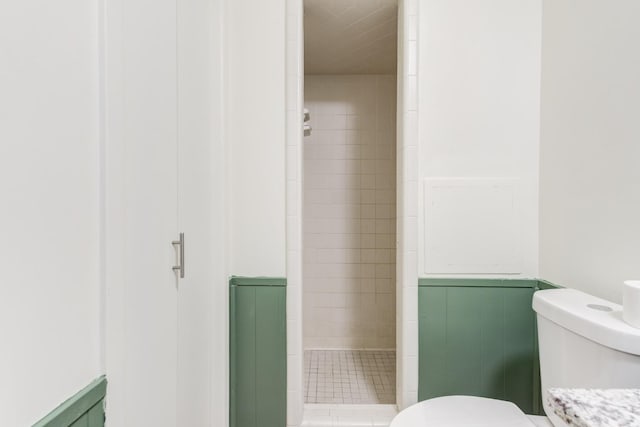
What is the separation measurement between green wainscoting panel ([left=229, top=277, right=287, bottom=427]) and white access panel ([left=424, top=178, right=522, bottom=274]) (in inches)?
26.0

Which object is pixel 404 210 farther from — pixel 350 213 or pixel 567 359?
pixel 350 213

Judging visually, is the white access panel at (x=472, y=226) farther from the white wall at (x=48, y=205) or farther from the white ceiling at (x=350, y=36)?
the white wall at (x=48, y=205)

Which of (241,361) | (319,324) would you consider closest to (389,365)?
(319,324)

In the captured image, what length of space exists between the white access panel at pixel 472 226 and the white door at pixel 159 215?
2.87 feet

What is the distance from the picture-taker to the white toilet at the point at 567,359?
84 centimetres

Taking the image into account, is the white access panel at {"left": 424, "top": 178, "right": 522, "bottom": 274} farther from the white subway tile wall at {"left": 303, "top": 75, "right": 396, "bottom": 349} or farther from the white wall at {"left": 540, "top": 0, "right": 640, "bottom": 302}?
the white subway tile wall at {"left": 303, "top": 75, "right": 396, "bottom": 349}

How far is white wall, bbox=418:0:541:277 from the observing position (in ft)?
4.58

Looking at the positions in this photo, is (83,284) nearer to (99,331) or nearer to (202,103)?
(99,331)

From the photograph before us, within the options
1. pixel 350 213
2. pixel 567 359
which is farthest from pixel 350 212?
pixel 567 359

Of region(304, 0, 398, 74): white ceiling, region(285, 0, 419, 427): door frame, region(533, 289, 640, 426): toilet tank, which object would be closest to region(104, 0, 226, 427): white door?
region(285, 0, 419, 427): door frame

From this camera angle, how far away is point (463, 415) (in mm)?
1054

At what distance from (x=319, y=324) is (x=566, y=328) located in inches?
67.2

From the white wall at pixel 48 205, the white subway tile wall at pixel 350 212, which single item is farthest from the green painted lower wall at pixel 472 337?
the white wall at pixel 48 205

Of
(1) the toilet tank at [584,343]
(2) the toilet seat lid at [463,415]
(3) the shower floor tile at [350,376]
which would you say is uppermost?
(1) the toilet tank at [584,343]
